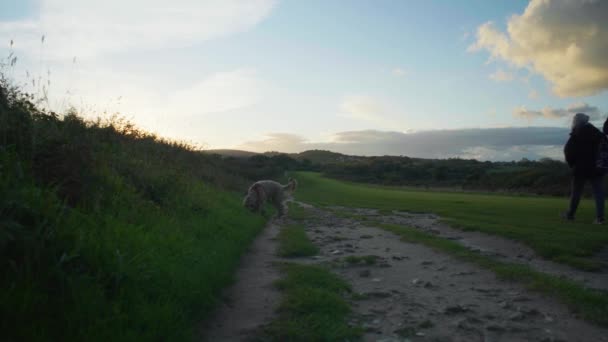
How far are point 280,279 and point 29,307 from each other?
12.1 feet

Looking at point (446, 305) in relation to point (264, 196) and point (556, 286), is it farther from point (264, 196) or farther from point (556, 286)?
point (264, 196)

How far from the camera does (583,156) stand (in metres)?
11.5

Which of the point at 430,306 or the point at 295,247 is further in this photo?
the point at 295,247

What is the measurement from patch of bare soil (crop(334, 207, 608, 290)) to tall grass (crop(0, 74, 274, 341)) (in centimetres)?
554

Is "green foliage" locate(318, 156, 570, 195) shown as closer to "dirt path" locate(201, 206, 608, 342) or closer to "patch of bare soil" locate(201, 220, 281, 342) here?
"dirt path" locate(201, 206, 608, 342)

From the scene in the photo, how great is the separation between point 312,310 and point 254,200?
1104 cm

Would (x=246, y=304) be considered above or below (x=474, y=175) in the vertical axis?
below

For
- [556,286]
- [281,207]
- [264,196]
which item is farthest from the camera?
[281,207]

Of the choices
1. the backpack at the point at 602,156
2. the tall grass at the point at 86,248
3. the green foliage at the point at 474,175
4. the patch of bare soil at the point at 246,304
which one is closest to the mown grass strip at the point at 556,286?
the patch of bare soil at the point at 246,304

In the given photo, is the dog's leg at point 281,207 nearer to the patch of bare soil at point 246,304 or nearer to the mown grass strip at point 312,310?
the patch of bare soil at point 246,304

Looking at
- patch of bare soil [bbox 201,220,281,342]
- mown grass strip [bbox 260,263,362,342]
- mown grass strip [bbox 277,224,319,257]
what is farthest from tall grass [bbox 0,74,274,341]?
mown grass strip [bbox 277,224,319,257]

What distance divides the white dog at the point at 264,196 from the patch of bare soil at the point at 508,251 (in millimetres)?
4812

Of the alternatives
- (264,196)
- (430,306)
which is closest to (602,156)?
(430,306)

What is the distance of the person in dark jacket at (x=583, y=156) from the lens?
37.0ft
